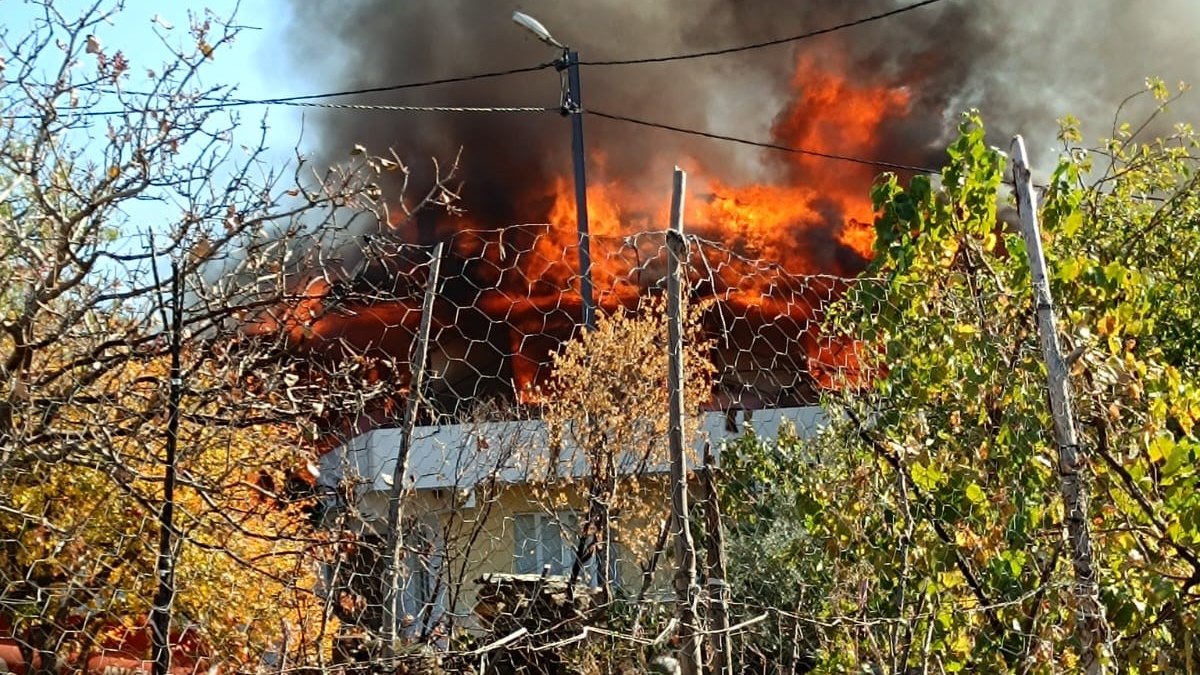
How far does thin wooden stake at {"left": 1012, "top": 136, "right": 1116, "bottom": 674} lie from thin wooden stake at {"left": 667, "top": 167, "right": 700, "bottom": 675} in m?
0.81

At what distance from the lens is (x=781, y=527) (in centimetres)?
874

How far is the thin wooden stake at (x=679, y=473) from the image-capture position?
2652 millimetres

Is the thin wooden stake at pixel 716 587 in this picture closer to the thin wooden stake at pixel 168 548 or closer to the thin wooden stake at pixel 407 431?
the thin wooden stake at pixel 407 431

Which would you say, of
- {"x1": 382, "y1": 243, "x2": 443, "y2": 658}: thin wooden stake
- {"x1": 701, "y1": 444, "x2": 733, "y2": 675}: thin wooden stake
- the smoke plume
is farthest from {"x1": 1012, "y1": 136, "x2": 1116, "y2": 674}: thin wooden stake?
the smoke plume

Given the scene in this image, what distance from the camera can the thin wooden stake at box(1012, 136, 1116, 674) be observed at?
8.86 feet

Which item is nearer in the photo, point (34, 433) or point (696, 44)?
point (34, 433)

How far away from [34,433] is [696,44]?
2197 centimetres

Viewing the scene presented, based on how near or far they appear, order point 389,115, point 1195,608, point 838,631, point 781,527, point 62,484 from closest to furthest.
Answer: point 1195,608, point 838,631, point 62,484, point 781,527, point 389,115

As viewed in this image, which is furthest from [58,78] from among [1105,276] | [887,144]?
[887,144]

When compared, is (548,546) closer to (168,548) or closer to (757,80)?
(168,548)

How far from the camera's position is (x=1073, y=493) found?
8.95 ft

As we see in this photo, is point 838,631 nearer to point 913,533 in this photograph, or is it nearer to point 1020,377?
point 913,533

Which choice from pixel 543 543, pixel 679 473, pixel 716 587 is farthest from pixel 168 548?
pixel 543 543

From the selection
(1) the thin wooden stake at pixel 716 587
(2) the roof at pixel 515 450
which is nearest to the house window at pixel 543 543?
(2) the roof at pixel 515 450
